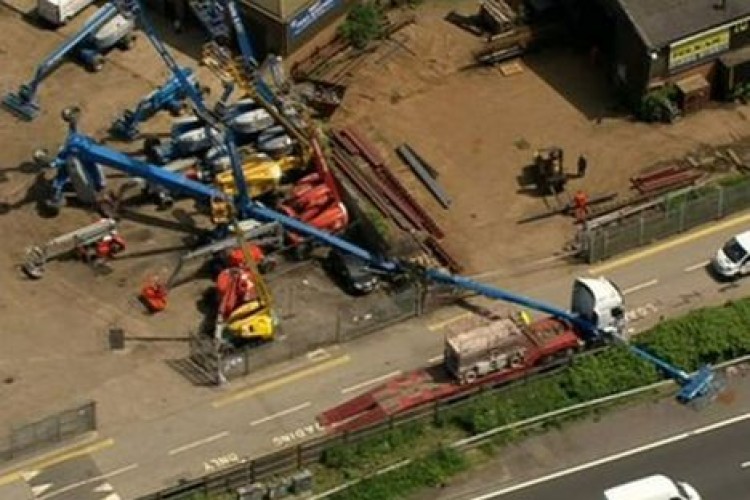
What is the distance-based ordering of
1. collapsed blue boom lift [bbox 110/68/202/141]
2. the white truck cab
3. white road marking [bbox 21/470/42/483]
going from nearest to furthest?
white road marking [bbox 21/470/42/483], the white truck cab, collapsed blue boom lift [bbox 110/68/202/141]

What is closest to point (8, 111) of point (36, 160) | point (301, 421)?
point (36, 160)

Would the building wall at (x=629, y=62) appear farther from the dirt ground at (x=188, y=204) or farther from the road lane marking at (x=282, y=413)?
the road lane marking at (x=282, y=413)

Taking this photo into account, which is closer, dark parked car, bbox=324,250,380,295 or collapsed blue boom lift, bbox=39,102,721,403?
collapsed blue boom lift, bbox=39,102,721,403

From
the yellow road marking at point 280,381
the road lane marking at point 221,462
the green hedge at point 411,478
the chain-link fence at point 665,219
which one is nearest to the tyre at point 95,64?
the yellow road marking at point 280,381

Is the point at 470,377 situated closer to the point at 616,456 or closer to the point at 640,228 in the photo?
the point at 616,456

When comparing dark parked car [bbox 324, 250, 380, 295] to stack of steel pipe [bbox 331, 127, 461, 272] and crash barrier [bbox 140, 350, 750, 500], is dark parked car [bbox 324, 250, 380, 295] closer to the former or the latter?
stack of steel pipe [bbox 331, 127, 461, 272]

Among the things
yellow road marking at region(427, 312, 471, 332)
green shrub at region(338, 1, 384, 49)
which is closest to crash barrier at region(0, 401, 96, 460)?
yellow road marking at region(427, 312, 471, 332)

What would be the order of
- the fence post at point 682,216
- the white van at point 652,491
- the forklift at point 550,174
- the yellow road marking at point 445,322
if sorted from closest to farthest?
the white van at point 652,491 < the yellow road marking at point 445,322 < the fence post at point 682,216 < the forklift at point 550,174
